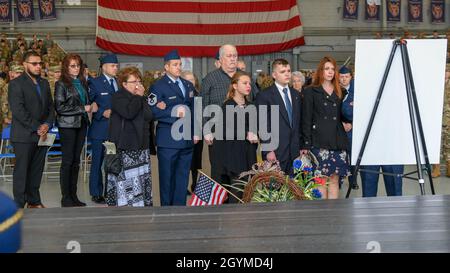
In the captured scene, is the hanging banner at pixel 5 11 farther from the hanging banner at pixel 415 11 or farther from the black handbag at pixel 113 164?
the black handbag at pixel 113 164

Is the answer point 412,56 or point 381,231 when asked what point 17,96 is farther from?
point 381,231

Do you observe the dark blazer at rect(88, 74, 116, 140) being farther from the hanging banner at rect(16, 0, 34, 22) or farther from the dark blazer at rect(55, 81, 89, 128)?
the hanging banner at rect(16, 0, 34, 22)

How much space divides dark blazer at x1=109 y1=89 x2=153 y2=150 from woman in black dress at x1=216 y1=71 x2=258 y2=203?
75 centimetres

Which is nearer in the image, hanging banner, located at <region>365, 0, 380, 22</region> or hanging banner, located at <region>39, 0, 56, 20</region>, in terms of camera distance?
hanging banner, located at <region>39, 0, 56, 20</region>

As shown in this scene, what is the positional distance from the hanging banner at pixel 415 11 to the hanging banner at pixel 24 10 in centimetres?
990

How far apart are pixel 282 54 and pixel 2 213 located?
1629 cm

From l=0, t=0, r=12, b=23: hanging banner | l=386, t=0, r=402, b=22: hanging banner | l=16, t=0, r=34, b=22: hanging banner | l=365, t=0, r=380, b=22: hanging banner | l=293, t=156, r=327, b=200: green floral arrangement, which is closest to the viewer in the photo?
l=293, t=156, r=327, b=200: green floral arrangement

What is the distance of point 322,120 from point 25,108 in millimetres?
2689

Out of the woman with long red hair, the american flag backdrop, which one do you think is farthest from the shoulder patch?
the american flag backdrop

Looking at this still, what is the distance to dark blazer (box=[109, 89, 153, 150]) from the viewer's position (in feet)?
17.7

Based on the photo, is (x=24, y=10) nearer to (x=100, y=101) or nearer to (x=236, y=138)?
(x=100, y=101)

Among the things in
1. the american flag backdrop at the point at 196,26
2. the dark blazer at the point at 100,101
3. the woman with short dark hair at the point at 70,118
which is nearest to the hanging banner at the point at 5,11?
the american flag backdrop at the point at 196,26

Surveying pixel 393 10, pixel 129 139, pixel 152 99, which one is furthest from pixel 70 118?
pixel 393 10
